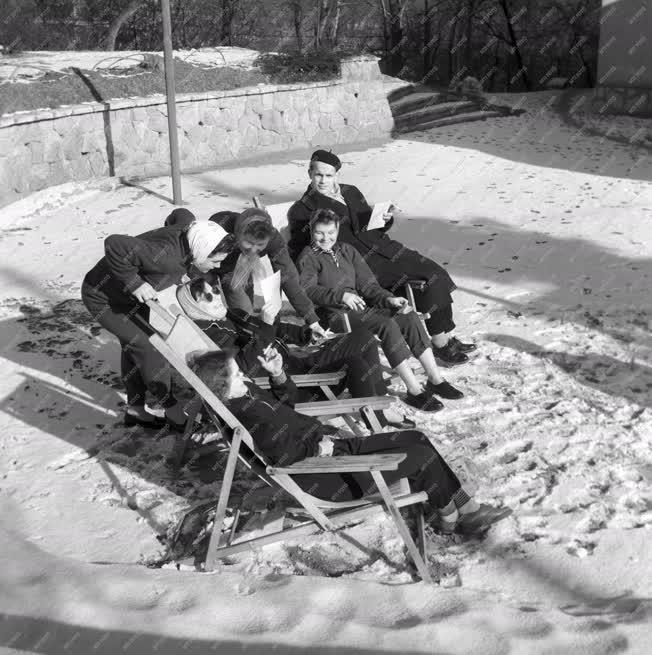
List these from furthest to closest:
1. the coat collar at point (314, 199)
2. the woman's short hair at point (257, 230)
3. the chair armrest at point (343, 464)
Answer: the coat collar at point (314, 199)
the woman's short hair at point (257, 230)
the chair armrest at point (343, 464)

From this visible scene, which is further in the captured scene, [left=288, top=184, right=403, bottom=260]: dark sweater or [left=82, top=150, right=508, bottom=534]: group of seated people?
Answer: [left=288, top=184, right=403, bottom=260]: dark sweater

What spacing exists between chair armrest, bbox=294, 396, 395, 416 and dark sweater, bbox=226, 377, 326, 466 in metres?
0.32

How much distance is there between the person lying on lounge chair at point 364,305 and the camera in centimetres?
519

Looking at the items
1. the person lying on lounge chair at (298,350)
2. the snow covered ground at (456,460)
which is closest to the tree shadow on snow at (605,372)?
the snow covered ground at (456,460)

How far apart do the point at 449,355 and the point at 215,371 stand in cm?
242

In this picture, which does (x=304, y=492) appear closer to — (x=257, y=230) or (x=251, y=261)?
(x=257, y=230)

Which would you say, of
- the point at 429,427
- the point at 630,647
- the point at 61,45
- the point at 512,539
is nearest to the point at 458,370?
the point at 429,427

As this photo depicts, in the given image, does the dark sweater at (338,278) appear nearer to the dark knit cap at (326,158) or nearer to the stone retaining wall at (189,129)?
the dark knit cap at (326,158)

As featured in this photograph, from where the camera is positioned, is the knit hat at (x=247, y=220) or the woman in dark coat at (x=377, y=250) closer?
the knit hat at (x=247, y=220)

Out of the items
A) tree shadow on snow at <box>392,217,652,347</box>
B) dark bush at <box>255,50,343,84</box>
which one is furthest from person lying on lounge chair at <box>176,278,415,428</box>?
dark bush at <box>255,50,343,84</box>

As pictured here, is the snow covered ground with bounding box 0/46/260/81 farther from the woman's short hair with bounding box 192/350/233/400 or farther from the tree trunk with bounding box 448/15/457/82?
the woman's short hair with bounding box 192/350/233/400

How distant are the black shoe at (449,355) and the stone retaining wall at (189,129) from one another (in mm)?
6576

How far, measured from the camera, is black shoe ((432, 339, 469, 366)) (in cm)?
588

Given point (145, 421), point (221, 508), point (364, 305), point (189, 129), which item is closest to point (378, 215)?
point (364, 305)
